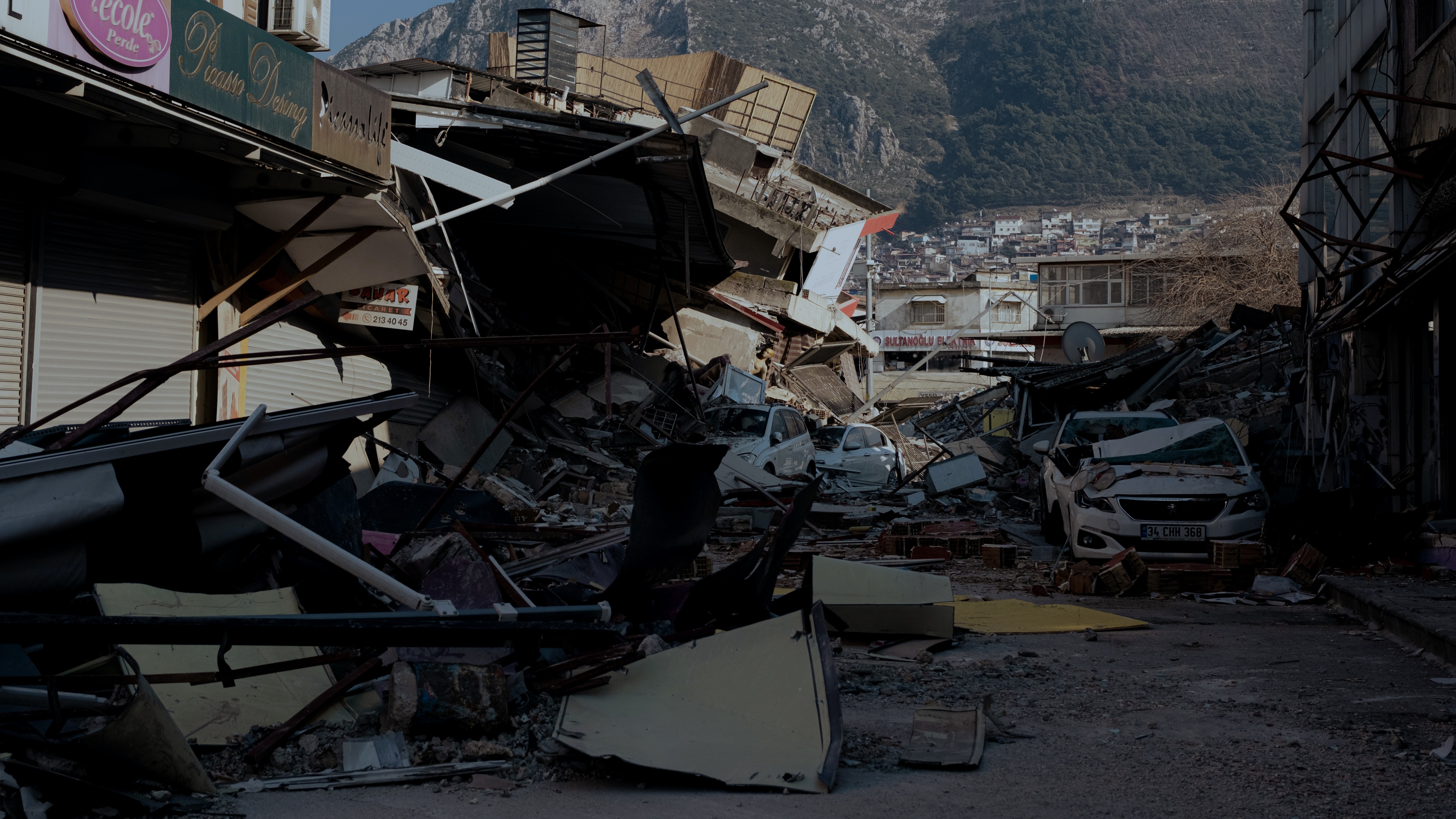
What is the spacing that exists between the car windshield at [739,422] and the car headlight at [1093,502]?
9389 mm

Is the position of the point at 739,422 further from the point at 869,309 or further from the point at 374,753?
the point at 869,309

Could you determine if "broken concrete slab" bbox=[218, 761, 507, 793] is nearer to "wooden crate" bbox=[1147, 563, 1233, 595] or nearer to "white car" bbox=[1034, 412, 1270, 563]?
"wooden crate" bbox=[1147, 563, 1233, 595]

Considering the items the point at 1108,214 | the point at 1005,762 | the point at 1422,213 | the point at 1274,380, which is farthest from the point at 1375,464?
the point at 1108,214

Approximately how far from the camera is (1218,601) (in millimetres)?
10188

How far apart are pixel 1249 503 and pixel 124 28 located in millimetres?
10778

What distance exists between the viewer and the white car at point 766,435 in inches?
795

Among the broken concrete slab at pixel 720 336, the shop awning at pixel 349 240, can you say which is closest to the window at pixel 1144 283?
the broken concrete slab at pixel 720 336

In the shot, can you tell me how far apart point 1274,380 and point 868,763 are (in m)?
25.4

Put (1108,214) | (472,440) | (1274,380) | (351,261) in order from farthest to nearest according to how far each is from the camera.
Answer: (1108,214) → (1274,380) → (472,440) → (351,261)

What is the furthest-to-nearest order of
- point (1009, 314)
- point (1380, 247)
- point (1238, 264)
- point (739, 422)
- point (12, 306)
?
point (1009, 314) → point (1238, 264) → point (739, 422) → point (1380, 247) → point (12, 306)

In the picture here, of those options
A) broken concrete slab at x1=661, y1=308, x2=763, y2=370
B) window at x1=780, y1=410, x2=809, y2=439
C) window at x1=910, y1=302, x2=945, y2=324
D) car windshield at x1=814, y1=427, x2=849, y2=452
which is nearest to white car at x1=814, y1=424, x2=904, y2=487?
car windshield at x1=814, y1=427, x2=849, y2=452

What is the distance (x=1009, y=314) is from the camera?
7931 cm

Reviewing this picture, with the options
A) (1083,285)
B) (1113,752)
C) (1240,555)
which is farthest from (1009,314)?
(1113,752)

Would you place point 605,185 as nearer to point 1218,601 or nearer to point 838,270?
point 1218,601
